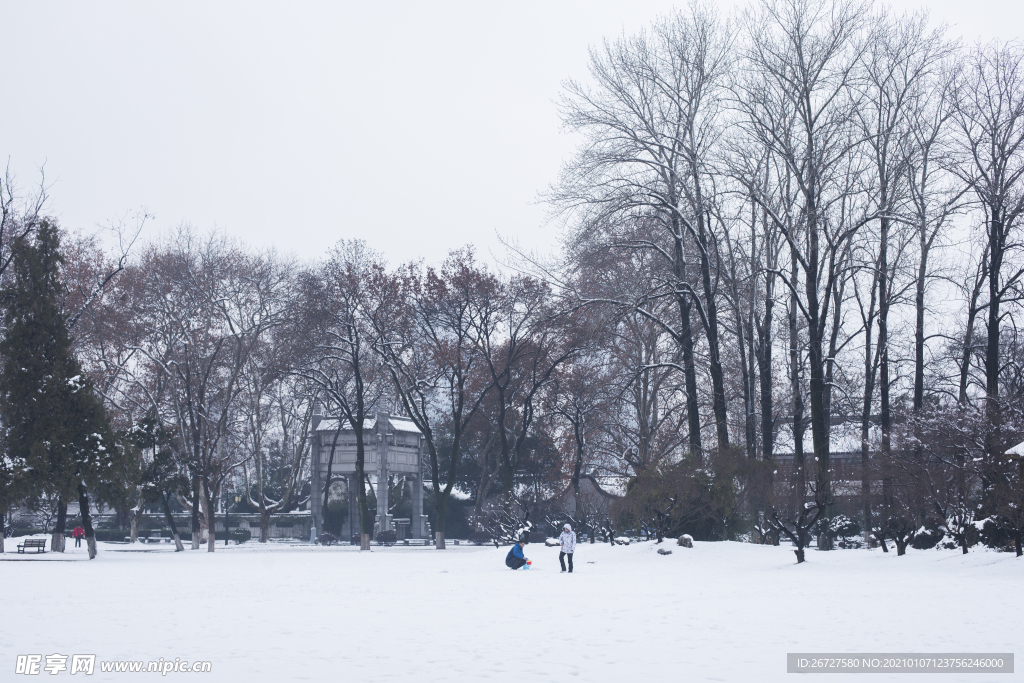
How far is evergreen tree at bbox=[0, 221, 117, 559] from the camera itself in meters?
30.0

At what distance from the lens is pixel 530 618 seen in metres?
13.4

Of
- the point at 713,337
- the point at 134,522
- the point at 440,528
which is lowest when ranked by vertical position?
the point at 134,522

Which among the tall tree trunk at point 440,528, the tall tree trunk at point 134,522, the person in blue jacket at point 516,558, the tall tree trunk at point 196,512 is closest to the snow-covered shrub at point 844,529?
the person in blue jacket at point 516,558

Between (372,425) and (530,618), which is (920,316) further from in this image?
(372,425)

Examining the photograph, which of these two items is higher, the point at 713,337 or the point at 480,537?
the point at 713,337

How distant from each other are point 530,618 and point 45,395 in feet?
77.5

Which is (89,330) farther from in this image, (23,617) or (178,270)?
(23,617)

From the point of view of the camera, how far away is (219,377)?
48.8 m

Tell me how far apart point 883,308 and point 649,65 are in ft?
37.7

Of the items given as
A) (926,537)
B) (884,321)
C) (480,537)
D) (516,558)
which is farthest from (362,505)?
(926,537)

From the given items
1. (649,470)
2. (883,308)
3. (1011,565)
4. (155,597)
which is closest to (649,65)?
(883,308)

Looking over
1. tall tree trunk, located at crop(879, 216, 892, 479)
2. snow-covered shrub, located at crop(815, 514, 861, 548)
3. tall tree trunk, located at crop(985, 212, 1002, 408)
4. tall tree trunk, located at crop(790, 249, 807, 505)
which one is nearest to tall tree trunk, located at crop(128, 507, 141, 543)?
snow-covered shrub, located at crop(815, 514, 861, 548)

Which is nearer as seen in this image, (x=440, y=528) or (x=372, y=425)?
(x=440, y=528)

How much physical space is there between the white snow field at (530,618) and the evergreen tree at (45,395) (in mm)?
6212
